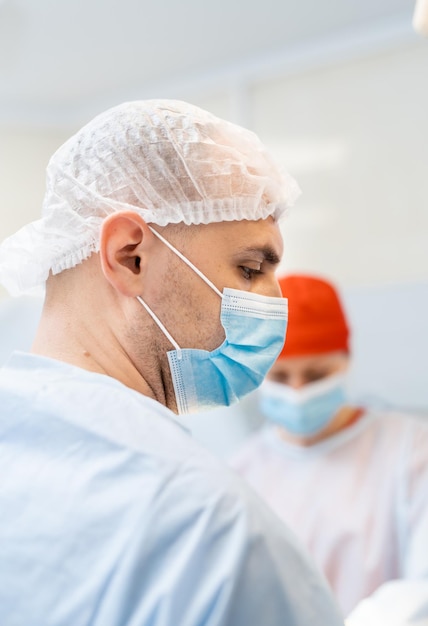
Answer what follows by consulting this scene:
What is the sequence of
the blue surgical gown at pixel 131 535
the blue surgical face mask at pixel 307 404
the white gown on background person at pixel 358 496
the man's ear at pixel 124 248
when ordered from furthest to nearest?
the blue surgical face mask at pixel 307 404, the white gown on background person at pixel 358 496, the man's ear at pixel 124 248, the blue surgical gown at pixel 131 535

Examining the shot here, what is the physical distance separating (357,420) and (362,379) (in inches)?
12.4

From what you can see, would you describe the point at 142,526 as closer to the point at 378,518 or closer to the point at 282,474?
the point at 378,518

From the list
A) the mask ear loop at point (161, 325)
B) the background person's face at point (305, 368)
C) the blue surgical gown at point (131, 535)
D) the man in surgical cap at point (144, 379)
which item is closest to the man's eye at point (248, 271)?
the man in surgical cap at point (144, 379)

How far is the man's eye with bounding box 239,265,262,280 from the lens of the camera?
43.1 inches

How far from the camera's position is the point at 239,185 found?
1076 mm

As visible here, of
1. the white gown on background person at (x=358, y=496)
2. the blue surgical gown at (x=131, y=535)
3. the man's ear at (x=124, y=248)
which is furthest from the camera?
Answer: the white gown on background person at (x=358, y=496)

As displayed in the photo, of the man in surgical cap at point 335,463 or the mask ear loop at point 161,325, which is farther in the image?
the man in surgical cap at point 335,463

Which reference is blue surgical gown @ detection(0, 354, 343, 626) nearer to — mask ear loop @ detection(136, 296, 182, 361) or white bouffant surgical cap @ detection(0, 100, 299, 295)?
mask ear loop @ detection(136, 296, 182, 361)

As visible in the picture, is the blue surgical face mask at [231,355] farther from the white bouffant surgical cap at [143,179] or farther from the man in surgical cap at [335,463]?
the man in surgical cap at [335,463]

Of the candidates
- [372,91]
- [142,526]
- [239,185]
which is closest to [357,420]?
[372,91]

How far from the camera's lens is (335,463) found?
215 cm

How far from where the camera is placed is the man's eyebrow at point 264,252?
1071 mm

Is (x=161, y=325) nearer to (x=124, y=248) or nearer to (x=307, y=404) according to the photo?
(x=124, y=248)

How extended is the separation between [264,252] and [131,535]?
485mm
